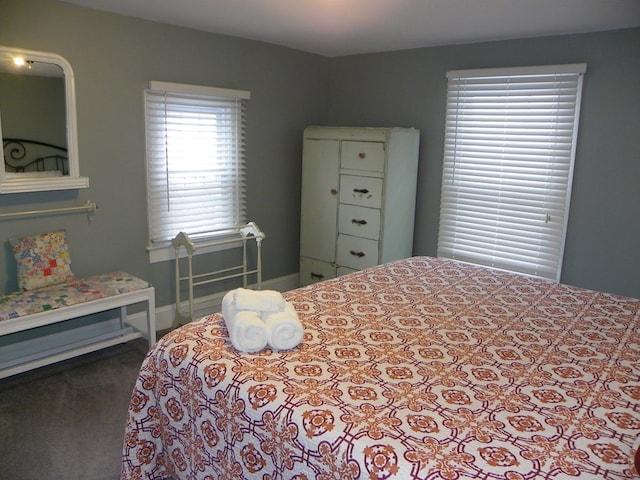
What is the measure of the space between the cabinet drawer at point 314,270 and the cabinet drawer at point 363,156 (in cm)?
90

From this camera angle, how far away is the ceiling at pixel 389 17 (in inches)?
112

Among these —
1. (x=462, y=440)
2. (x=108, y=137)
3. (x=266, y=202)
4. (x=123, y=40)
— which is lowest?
(x=462, y=440)

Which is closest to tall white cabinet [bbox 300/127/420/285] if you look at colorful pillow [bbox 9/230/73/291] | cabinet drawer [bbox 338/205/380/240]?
cabinet drawer [bbox 338/205/380/240]

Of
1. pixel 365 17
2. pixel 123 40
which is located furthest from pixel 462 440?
pixel 123 40

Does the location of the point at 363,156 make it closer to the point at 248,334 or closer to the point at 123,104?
the point at 123,104

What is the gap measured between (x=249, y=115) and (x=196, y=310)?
1.66 m

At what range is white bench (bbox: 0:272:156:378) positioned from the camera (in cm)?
273

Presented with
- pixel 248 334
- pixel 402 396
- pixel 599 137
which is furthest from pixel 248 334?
pixel 599 137

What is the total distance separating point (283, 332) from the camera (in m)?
1.87

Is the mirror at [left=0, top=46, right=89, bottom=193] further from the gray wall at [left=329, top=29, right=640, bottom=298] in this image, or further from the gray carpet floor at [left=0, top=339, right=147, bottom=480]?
the gray wall at [left=329, top=29, right=640, bottom=298]

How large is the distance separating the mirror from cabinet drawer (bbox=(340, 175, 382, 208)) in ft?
6.48

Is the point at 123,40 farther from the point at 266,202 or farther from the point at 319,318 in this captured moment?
the point at 319,318

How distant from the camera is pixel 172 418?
6.24ft

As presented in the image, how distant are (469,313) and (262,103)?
9.01ft
